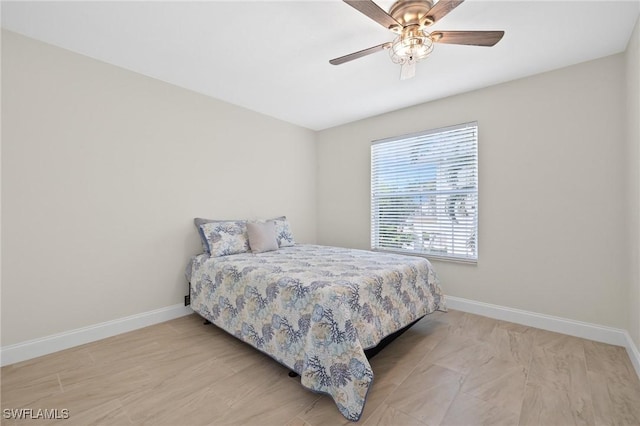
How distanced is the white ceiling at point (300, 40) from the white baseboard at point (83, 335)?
2413mm

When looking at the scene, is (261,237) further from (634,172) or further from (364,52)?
(634,172)

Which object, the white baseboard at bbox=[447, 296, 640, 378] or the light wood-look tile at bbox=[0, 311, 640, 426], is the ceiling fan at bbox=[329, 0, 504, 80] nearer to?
the light wood-look tile at bbox=[0, 311, 640, 426]

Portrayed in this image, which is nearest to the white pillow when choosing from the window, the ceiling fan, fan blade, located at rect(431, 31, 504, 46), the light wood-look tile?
the light wood-look tile

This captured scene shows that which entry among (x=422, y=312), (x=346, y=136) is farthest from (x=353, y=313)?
(x=346, y=136)

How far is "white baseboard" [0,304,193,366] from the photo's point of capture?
2.02 m

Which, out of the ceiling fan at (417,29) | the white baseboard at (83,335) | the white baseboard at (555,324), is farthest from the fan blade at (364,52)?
the white baseboard at (83,335)

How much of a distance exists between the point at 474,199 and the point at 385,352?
196 centimetres

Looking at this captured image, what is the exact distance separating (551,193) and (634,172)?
23.4 inches

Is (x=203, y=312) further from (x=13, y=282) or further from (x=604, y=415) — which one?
(x=604, y=415)

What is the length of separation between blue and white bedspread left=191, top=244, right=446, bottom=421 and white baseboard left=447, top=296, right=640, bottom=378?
64cm

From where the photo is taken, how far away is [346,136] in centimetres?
424

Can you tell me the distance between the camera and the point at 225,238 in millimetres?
2920

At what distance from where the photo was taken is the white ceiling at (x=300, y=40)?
1.82 meters

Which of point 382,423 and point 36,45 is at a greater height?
point 36,45
